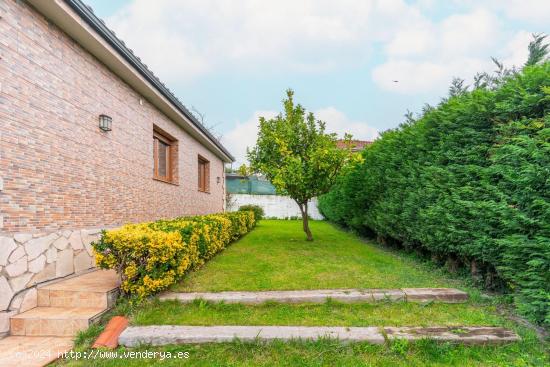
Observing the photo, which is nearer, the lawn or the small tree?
the lawn

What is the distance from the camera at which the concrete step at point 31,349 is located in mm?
2271

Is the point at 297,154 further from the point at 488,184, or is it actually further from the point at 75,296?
the point at 75,296

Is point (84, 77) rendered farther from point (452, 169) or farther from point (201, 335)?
point (452, 169)

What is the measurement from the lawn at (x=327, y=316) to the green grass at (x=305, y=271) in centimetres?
2

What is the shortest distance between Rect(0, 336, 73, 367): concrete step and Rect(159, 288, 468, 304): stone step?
105 cm

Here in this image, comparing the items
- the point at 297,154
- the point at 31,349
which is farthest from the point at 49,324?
the point at 297,154

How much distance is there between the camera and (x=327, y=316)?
9.99ft

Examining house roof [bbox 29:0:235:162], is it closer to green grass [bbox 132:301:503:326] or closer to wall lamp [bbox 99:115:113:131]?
wall lamp [bbox 99:115:113:131]

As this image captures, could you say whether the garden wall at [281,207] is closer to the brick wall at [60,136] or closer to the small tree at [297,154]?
the small tree at [297,154]

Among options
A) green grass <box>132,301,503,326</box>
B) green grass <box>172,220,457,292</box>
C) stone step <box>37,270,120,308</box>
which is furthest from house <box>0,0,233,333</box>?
green grass <box>172,220,457,292</box>

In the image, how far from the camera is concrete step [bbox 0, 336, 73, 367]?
2271 millimetres

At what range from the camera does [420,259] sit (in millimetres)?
5547

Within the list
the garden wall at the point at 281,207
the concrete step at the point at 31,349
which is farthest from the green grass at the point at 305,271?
the garden wall at the point at 281,207

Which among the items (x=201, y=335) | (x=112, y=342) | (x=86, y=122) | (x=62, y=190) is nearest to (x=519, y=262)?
(x=201, y=335)
